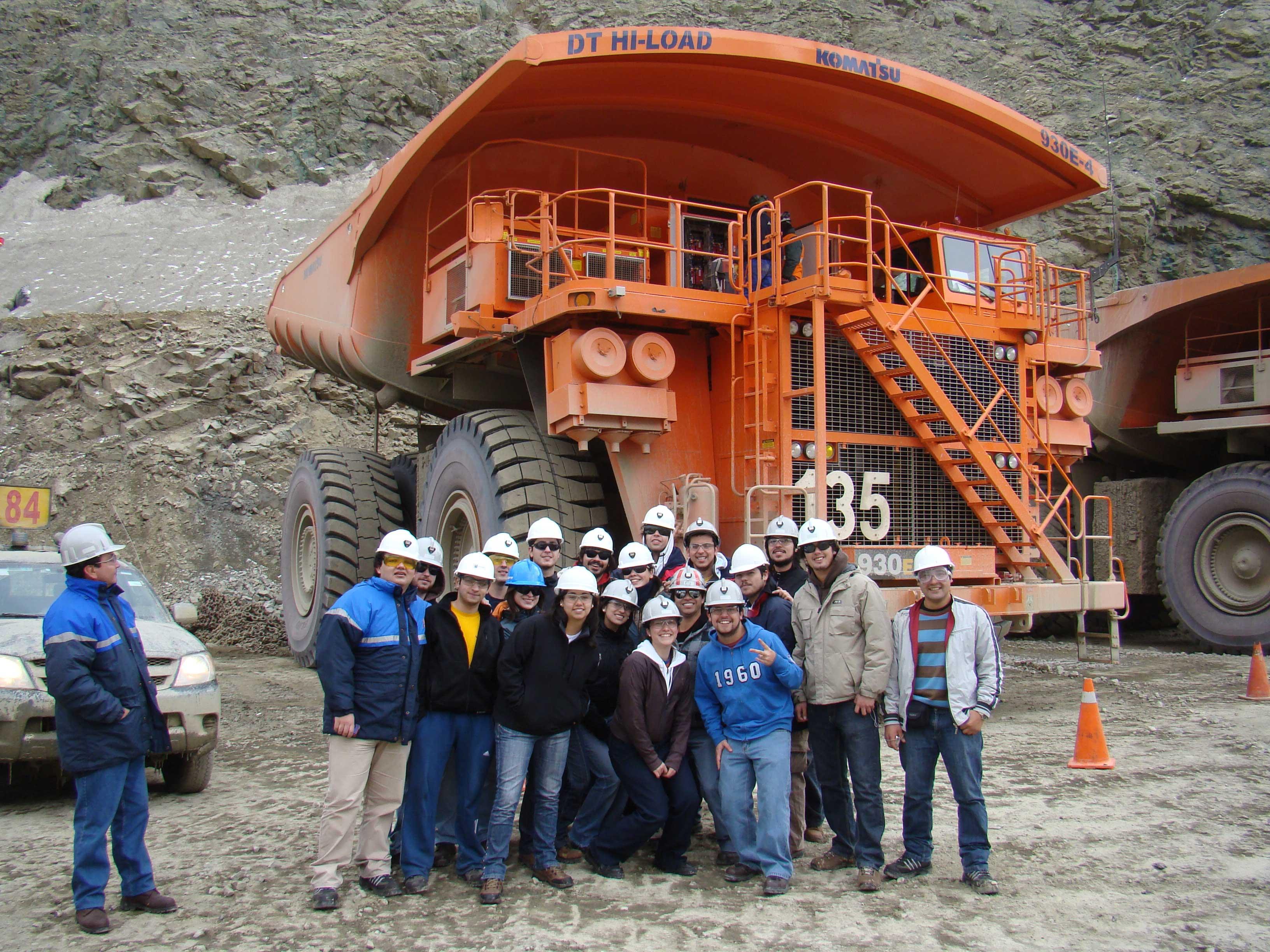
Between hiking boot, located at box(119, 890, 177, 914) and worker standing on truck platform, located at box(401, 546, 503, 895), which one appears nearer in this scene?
hiking boot, located at box(119, 890, 177, 914)

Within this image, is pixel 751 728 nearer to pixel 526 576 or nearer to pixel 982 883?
pixel 982 883

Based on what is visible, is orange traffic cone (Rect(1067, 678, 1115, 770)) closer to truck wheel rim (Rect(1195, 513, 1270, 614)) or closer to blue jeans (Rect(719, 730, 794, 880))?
blue jeans (Rect(719, 730, 794, 880))

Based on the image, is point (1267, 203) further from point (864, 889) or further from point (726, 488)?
point (864, 889)

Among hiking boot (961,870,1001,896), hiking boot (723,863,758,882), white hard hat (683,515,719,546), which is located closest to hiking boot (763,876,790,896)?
hiking boot (723,863,758,882)

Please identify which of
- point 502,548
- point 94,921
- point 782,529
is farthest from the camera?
point 502,548

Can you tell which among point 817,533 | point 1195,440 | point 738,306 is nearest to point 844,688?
point 817,533

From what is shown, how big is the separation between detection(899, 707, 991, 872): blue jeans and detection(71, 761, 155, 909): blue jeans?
3.09 meters

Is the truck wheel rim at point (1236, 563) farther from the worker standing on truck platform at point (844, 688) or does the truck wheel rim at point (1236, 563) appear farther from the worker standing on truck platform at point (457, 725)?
the worker standing on truck platform at point (457, 725)

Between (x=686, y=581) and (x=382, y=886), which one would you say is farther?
(x=686, y=581)

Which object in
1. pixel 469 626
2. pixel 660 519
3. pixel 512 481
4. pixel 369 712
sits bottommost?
pixel 369 712

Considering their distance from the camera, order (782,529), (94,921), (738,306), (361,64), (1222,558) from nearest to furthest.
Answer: (94,921)
(782,529)
(738,306)
(1222,558)
(361,64)

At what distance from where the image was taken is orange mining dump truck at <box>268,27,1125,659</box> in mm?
7348

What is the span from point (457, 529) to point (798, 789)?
15.3 ft

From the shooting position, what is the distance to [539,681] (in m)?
4.70
